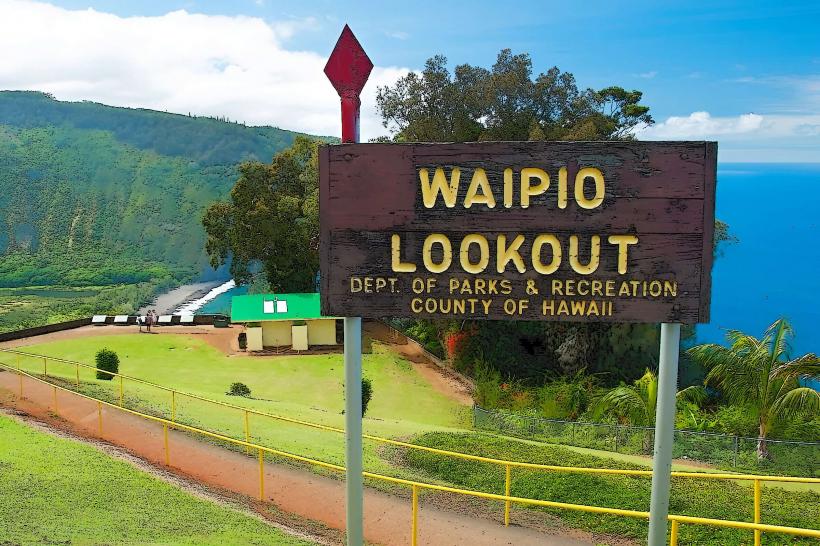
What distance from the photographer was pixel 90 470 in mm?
12531

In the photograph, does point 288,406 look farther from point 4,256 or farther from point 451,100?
point 4,256

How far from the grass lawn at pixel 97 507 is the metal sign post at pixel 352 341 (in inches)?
178

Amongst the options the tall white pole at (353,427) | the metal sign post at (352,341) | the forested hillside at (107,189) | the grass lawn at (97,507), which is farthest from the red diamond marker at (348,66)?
the forested hillside at (107,189)

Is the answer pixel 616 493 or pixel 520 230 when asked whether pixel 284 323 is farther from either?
pixel 520 230

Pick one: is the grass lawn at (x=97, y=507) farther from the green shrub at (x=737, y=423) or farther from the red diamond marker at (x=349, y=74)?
the green shrub at (x=737, y=423)

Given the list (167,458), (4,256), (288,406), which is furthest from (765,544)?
(4,256)

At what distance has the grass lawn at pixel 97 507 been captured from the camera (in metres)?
9.20

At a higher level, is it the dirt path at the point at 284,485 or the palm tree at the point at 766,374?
the palm tree at the point at 766,374

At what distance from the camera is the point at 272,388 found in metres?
27.6

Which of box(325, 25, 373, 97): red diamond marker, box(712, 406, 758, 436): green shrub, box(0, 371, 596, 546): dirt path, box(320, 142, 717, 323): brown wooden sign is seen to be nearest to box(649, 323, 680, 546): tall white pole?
box(320, 142, 717, 323): brown wooden sign

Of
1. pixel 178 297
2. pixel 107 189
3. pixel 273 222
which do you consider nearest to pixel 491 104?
pixel 273 222

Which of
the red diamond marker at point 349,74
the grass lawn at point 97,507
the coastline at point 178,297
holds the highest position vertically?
the red diamond marker at point 349,74

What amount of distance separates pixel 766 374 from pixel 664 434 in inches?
572

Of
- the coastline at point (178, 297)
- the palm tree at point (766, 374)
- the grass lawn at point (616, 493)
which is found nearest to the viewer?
the grass lawn at point (616, 493)
